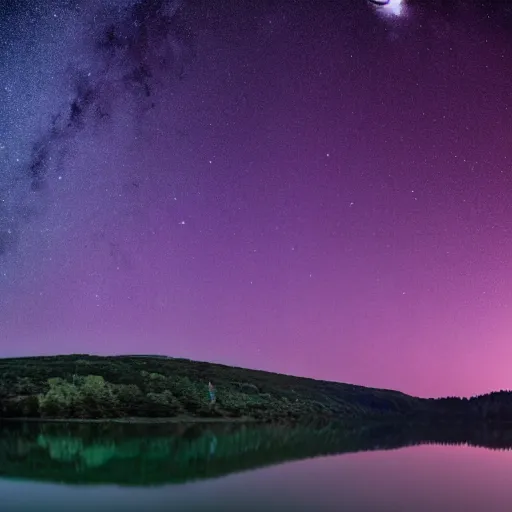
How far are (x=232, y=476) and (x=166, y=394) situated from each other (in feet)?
220

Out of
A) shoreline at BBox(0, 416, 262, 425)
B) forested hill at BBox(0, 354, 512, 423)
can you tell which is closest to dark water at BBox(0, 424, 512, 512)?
shoreline at BBox(0, 416, 262, 425)

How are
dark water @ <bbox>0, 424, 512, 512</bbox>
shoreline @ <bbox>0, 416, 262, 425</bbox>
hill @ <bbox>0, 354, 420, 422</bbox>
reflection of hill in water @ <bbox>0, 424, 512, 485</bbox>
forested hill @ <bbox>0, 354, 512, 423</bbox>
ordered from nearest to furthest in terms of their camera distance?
1. dark water @ <bbox>0, 424, 512, 512</bbox>
2. reflection of hill in water @ <bbox>0, 424, 512, 485</bbox>
3. shoreline @ <bbox>0, 416, 262, 425</bbox>
4. hill @ <bbox>0, 354, 420, 422</bbox>
5. forested hill @ <bbox>0, 354, 512, 423</bbox>

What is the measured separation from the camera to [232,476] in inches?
1161

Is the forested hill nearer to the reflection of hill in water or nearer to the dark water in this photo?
the reflection of hill in water

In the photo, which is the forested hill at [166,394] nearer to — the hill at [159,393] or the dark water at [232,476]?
the hill at [159,393]

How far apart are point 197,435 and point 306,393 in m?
92.1

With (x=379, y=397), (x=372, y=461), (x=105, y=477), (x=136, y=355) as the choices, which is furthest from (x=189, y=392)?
(x=379, y=397)

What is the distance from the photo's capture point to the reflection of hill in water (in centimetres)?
2789

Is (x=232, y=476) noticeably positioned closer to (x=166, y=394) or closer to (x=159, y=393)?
(x=166, y=394)

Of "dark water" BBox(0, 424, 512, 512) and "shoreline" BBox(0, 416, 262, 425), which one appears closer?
"dark water" BBox(0, 424, 512, 512)

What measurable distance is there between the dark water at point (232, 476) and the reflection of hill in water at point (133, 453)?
2.6 inches

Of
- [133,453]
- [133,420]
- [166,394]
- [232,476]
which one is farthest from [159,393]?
[232,476]

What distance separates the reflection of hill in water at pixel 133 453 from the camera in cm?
2789

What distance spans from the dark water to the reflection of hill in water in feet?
0.21
